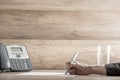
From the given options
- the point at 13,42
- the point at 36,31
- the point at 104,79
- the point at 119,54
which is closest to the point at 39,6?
the point at 36,31

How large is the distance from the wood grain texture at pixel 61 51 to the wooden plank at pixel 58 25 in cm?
4

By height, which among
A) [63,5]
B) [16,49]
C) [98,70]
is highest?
[63,5]

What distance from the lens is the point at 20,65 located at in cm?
192

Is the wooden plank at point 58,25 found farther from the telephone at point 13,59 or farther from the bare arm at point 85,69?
the bare arm at point 85,69

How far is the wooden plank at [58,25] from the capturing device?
2.24m

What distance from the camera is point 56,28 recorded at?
7.46ft

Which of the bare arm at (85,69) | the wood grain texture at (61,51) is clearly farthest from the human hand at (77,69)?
the wood grain texture at (61,51)

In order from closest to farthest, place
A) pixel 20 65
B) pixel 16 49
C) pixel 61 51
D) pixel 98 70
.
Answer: pixel 98 70 → pixel 20 65 → pixel 16 49 → pixel 61 51

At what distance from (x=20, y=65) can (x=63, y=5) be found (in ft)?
2.05

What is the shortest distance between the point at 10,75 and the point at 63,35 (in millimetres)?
713

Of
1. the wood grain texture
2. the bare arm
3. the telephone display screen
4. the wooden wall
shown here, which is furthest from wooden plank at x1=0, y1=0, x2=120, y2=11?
the bare arm

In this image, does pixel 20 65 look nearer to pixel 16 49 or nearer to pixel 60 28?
pixel 16 49

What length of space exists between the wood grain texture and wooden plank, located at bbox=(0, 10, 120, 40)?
0.04 meters

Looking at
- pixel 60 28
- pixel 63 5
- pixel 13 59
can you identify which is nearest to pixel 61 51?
pixel 60 28
